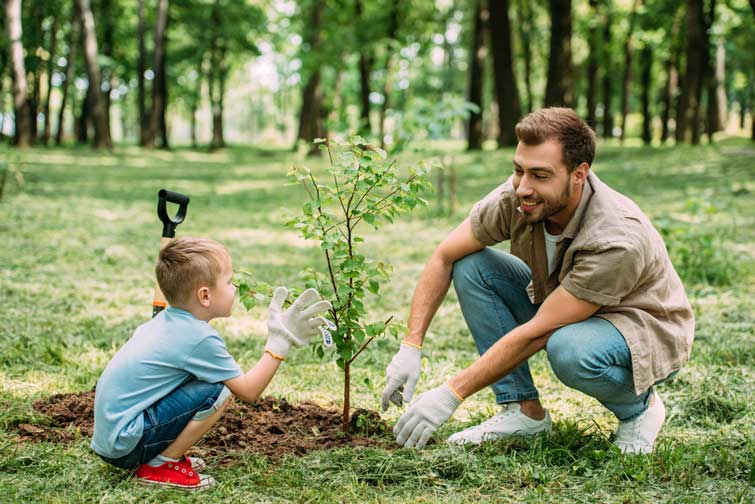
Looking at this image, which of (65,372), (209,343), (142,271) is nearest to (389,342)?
(65,372)

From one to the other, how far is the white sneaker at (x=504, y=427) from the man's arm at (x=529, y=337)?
1.02 feet

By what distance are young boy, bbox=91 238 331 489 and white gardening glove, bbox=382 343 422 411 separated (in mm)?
666

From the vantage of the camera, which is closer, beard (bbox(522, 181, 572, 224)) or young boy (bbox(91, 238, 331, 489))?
young boy (bbox(91, 238, 331, 489))

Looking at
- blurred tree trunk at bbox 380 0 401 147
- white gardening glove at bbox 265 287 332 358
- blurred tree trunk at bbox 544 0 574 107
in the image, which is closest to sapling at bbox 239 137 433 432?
white gardening glove at bbox 265 287 332 358

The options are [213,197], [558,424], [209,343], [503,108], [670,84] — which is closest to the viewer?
[209,343]

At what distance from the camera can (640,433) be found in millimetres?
3061

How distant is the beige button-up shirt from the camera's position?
2.79 m

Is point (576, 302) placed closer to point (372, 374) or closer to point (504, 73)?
point (372, 374)

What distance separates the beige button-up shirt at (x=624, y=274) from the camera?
9.16 feet

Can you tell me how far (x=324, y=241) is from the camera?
9.59ft

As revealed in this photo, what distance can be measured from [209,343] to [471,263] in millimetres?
1314

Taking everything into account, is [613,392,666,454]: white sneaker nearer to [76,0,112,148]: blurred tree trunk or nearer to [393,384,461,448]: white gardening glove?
[393,384,461,448]: white gardening glove

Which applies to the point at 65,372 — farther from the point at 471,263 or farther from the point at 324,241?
the point at 471,263

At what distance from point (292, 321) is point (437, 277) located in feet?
2.77
